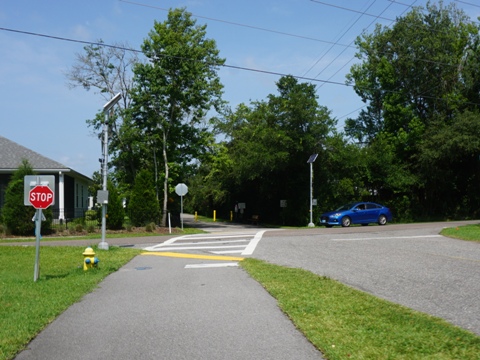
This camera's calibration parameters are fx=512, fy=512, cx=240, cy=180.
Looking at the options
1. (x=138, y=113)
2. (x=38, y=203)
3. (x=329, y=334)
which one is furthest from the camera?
(x=138, y=113)

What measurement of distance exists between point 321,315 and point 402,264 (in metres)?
6.97

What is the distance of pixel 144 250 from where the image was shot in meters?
19.2

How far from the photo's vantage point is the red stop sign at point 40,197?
1118 centimetres

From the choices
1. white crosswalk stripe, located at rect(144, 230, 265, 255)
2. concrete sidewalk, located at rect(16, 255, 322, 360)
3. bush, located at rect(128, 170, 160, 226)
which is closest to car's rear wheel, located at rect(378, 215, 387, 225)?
white crosswalk stripe, located at rect(144, 230, 265, 255)

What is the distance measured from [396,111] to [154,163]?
2341cm

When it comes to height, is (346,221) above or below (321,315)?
above

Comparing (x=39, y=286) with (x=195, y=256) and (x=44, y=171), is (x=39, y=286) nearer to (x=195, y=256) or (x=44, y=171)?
(x=195, y=256)

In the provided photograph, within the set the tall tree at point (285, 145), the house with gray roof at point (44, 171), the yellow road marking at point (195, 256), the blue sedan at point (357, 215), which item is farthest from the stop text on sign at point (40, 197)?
the tall tree at point (285, 145)

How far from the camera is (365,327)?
650 cm

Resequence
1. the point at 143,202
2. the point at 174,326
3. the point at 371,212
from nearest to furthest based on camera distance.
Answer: the point at 174,326 → the point at 143,202 → the point at 371,212

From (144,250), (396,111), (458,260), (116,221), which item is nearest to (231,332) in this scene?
(458,260)

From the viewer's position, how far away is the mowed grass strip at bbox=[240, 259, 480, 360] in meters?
5.46

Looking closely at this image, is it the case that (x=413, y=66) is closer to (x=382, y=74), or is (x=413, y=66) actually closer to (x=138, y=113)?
(x=382, y=74)

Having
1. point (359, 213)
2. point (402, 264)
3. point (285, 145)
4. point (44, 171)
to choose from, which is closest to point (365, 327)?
point (402, 264)
